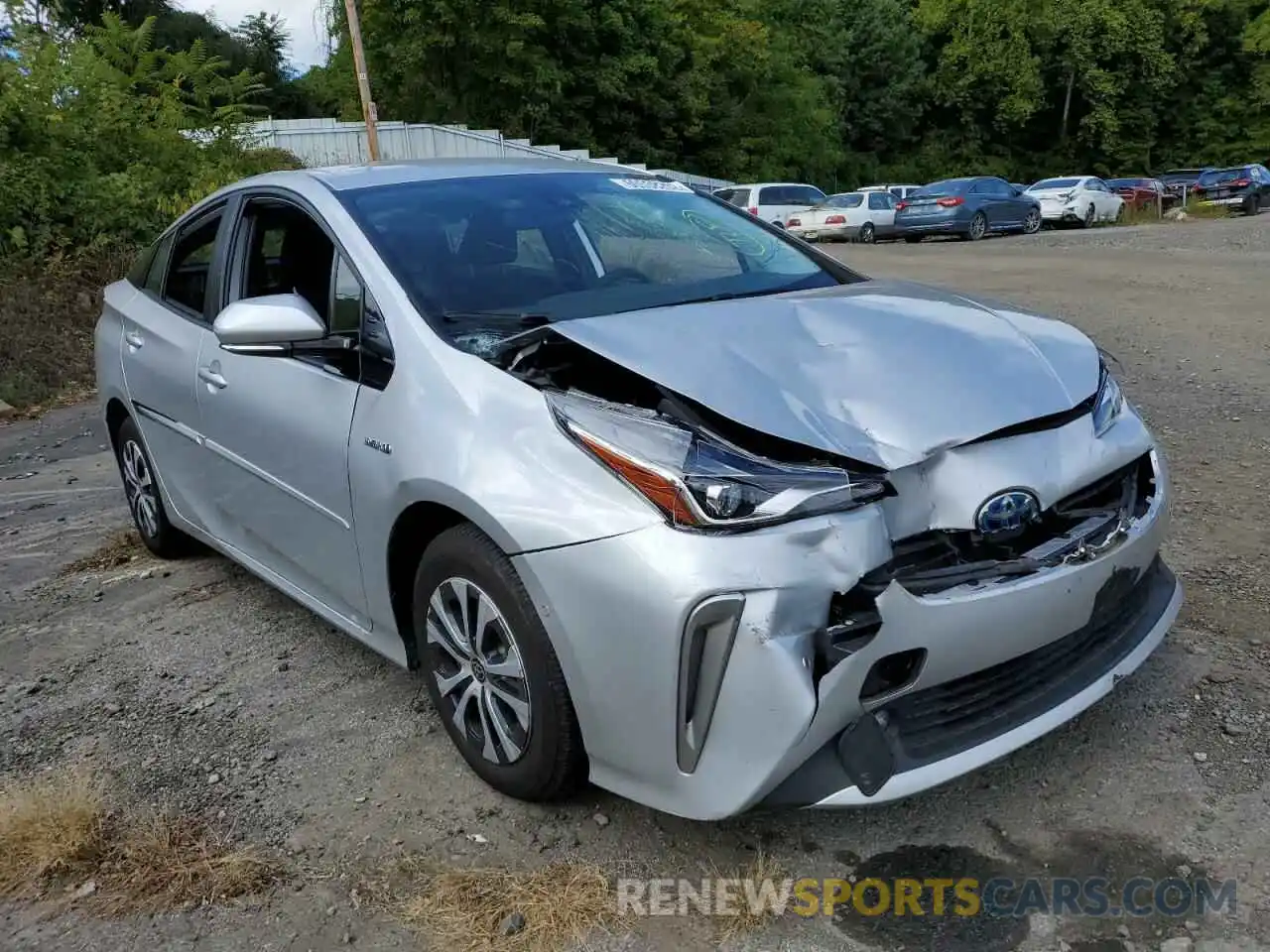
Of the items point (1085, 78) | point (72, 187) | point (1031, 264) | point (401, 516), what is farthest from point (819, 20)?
point (401, 516)

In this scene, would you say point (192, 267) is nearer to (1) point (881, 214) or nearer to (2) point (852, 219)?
(2) point (852, 219)

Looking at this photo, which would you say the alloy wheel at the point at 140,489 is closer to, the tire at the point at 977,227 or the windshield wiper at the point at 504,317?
the windshield wiper at the point at 504,317

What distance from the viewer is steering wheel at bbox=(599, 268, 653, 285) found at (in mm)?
3316

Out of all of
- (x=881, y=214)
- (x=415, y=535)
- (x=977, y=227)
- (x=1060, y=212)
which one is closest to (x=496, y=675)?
(x=415, y=535)

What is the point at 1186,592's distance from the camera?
149 inches

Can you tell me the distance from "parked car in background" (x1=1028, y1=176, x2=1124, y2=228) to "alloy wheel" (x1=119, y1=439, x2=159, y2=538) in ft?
84.2

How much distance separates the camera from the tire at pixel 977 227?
916 inches

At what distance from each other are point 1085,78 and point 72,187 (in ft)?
158

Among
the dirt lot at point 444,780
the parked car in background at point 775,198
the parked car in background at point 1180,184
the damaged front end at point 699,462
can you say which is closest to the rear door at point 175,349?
the dirt lot at point 444,780

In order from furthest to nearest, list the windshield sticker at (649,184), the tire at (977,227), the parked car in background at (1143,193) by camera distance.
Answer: the parked car in background at (1143,193)
the tire at (977,227)
the windshield sticker at (649,184)

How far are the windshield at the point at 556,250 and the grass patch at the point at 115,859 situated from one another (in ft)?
4.71

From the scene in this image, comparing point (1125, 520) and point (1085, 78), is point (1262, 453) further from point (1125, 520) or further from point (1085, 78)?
point (1085, 78)

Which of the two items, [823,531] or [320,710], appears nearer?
[823,531]

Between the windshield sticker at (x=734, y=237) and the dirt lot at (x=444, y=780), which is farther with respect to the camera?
the windshield sticker at (x=734, y=237)
